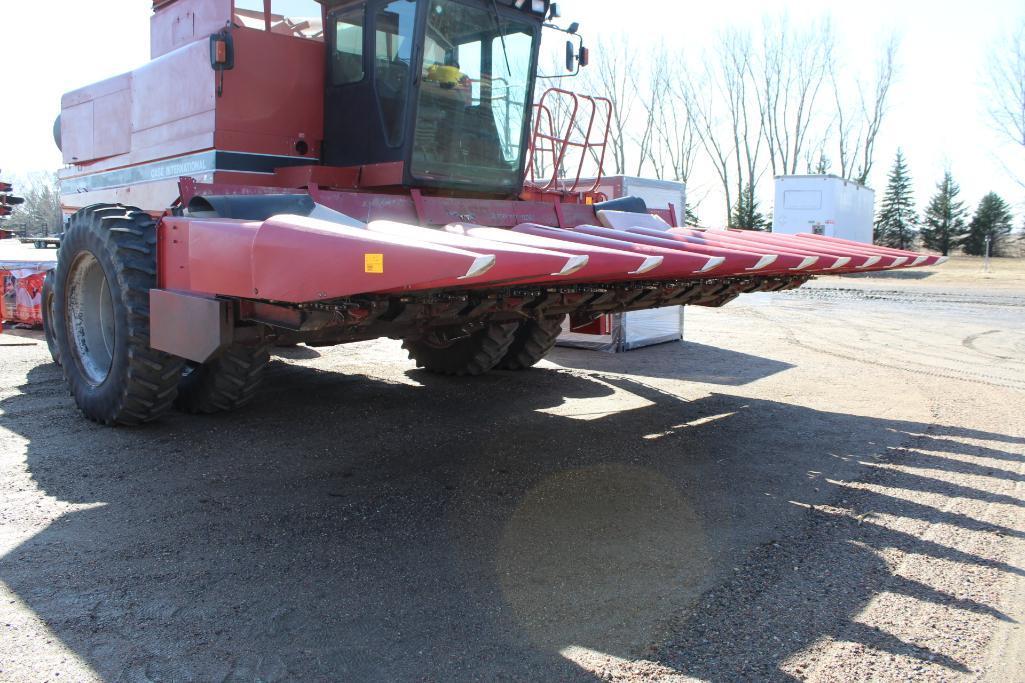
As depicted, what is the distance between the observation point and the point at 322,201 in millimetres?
4668

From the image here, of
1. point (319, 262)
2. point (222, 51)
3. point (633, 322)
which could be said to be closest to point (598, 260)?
point (319, 262)

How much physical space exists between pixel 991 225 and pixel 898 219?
13.6 ft

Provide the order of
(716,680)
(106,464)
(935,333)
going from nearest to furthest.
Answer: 1. (716,680)
2. (106,464)
3. (935,333)

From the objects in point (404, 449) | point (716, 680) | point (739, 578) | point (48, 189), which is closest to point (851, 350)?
point (404, 449)

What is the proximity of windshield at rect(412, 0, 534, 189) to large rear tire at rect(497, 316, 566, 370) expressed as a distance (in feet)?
6.10

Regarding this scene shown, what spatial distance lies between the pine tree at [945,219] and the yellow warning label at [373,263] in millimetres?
37970

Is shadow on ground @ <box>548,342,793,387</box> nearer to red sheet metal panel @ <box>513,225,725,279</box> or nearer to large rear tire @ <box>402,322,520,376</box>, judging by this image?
large rear tire @ <box>402,322,520,376</box>

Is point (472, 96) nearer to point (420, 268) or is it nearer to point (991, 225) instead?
point (420, 268)

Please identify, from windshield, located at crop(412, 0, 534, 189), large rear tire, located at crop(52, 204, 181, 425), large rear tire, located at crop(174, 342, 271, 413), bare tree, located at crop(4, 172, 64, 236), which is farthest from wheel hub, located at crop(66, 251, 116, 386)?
bare tree, located at crop(4, 172, 64, 236)

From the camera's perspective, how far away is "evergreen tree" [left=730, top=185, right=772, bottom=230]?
120 ft

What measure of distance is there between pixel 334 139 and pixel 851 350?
6672 mm

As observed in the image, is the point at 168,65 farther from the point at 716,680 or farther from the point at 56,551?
the point at 716,680

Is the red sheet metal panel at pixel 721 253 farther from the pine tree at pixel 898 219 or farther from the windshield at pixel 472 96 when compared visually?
the pine tree at pixel 898 219

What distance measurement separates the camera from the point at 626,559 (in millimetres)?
3322
